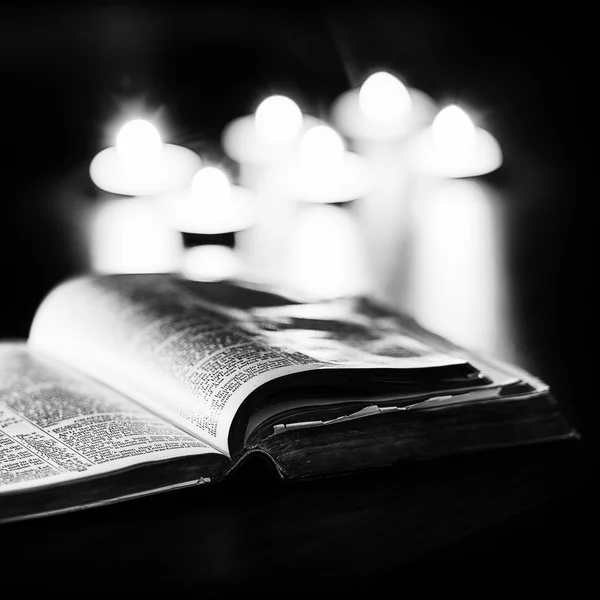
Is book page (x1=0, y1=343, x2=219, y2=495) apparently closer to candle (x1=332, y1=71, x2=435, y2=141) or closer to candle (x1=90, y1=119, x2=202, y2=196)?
candle (x1=90, y1=119, x2=202, y2=196)

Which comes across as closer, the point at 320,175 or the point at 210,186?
the point at 210,186

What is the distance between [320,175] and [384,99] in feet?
1.56

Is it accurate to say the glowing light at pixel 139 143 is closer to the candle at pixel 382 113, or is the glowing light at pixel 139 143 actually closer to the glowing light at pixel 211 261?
the glowing light at pixel 211 261

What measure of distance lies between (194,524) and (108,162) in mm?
1317

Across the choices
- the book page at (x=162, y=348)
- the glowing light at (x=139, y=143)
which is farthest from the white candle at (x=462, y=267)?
the glowing light at (x=139, y=143)

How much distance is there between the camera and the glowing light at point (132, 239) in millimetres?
→ 1414

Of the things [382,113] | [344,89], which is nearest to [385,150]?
[382,113]

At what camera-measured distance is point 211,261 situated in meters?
1.45

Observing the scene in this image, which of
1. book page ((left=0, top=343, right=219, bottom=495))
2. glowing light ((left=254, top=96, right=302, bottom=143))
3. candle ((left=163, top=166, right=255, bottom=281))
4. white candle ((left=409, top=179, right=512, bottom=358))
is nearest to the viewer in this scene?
book page ((left=0, top=343, right=219, bottom=495))

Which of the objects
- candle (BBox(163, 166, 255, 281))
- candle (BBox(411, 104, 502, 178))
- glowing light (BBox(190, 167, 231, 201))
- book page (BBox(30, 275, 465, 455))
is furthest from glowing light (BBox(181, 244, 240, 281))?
candle (BBox(411, 104, 502, 178))

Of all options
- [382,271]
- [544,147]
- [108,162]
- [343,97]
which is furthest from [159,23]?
[382,271]

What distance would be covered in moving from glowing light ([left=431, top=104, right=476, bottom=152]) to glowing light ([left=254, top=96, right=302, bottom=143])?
317mm

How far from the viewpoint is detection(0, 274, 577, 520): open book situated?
2.13 feet

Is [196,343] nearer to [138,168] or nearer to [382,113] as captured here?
[138,168]
